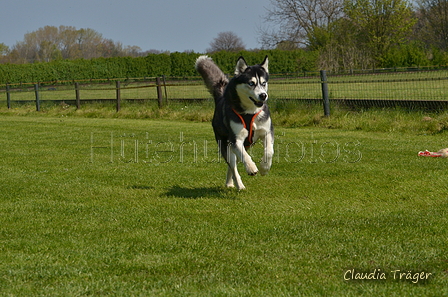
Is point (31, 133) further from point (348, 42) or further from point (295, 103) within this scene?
point (348, 42)

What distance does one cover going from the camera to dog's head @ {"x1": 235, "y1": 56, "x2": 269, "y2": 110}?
621 centimetres

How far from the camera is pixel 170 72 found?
54.8 metres

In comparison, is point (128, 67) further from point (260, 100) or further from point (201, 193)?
point (260, 100)

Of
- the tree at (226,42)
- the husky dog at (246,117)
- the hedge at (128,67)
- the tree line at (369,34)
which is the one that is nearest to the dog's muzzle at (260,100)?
the husky dog at (246,117)

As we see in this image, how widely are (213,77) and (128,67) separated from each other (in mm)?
50140

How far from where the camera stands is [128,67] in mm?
56031

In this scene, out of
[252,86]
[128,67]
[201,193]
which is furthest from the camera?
[128,67]

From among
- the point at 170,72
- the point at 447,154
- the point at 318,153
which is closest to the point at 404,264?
the point at 447,154

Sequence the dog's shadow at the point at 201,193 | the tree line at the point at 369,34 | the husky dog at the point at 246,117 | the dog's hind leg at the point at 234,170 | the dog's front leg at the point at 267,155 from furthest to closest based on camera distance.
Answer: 1. the tree line at the point at 369,34
2. the dog's hind leg at the point at 234,170
3. the dog's shadow at the point at 201,193
4. the dog's front leg at the point at 267,155
5. the husky dog at the point at 246,117

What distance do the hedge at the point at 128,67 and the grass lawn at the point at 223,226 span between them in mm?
42203

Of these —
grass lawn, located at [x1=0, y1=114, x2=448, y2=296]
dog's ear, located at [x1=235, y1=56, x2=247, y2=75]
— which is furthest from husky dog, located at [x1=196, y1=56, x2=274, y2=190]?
grass lawn, located at [x1=0, y1=114, x2=448, y2=296]

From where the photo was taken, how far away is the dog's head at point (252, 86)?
Answer: 6.21 metres

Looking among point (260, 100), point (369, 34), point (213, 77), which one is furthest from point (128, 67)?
point (260, 100)

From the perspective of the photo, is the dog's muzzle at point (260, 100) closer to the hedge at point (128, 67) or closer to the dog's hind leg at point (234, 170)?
the dog's hind leg at point (234, 170)
